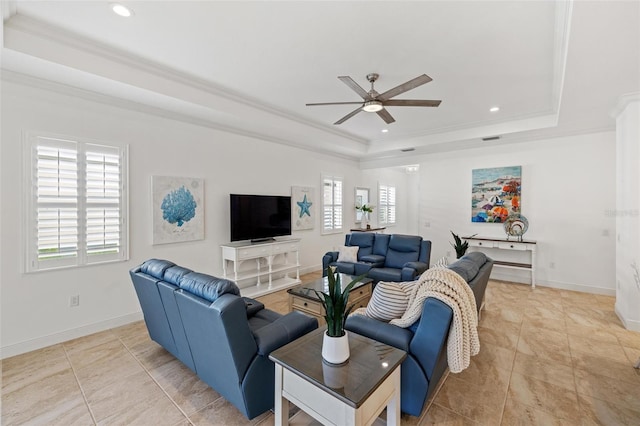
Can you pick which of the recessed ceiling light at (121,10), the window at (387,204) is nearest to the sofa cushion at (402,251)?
the window at (387,204)

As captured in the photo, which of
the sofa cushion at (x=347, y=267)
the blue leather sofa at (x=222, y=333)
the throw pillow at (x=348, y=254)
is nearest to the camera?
the blue leather sofa at (x=222, y=333)

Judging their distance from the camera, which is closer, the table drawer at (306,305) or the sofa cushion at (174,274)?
the sofa cushion at (174,274)

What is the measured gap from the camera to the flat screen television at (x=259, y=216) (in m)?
4.52

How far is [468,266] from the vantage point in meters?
2.42

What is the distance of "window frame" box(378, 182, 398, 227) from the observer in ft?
27.9

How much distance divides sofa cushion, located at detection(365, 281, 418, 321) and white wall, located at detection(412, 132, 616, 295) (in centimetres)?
441

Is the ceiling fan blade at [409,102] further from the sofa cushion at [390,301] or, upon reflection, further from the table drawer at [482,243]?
the table drawer at [482,243]

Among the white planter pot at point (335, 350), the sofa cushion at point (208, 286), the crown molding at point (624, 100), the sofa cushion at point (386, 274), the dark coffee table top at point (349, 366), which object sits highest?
the crown molding at point (624, 100)

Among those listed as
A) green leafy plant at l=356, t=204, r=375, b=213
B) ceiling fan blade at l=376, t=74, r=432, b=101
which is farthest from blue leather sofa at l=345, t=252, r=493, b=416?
green leafy plant at l=356, t=204, r=375, b=213

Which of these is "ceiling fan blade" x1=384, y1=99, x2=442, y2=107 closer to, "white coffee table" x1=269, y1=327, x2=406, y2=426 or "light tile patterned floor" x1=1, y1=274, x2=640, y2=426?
"white coffee table" x1=269, y1=327, x2=406, y2=426

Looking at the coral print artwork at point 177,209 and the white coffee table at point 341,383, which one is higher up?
the coral print artwork at point 177,209

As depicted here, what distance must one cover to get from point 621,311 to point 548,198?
2.20 metres

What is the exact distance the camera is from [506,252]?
17.8 ft

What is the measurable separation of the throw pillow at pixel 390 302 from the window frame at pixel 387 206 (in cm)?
635
